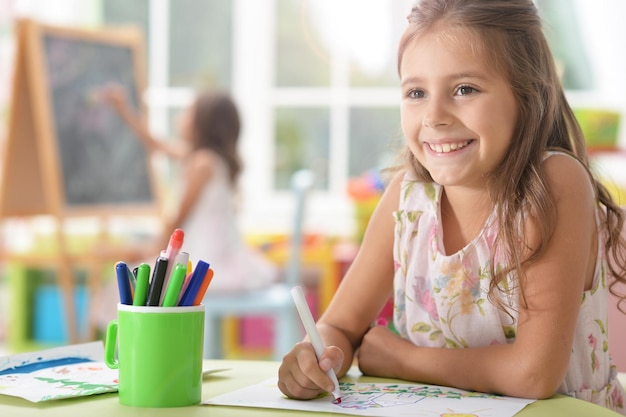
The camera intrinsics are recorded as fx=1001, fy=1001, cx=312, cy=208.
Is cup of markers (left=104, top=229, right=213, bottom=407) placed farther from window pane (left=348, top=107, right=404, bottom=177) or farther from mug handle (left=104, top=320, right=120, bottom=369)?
window pane (left=348, top=107, right=404, bottom=177)

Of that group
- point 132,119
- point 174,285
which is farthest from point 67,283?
point 174,285

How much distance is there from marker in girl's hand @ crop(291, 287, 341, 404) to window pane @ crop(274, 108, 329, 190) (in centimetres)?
381

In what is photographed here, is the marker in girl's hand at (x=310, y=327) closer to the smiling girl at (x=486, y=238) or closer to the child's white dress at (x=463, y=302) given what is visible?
the smiling girl at (x=486, y=238)

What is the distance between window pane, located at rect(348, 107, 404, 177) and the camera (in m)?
4.70

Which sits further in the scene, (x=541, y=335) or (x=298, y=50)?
(x=298, y=50)

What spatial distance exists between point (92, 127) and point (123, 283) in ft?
10.2

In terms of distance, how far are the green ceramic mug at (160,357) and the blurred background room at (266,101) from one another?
133 inches

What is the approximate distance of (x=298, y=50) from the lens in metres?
4.80

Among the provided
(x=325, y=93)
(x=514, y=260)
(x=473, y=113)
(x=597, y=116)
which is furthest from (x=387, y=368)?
(x=325, y=93)

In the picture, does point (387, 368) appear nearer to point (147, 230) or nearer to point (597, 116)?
point (597, 116)

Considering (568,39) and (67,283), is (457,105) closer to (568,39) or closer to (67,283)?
(67,283)

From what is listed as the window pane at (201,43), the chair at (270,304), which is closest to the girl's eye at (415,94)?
the chair at (270,304)

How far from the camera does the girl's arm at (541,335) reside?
0.98 m

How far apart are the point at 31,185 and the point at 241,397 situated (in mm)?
2968
